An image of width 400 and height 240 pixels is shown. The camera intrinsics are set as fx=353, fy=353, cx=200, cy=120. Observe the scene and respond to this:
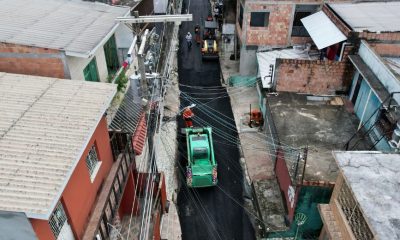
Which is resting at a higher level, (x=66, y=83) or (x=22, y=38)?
(x=22, y=38)

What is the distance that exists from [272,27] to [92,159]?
22154 millimetres

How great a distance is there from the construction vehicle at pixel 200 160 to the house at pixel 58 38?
7079mm

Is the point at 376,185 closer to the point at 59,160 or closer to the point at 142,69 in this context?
the point at 142,69

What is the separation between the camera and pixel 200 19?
1861 inches

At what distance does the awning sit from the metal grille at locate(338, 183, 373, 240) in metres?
14.6

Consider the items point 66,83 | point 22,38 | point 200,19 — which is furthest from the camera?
point 200,19

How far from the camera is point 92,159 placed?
44.5ft

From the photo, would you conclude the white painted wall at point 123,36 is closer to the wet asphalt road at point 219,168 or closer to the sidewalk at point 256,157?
the wet asphalt road at point 219,168

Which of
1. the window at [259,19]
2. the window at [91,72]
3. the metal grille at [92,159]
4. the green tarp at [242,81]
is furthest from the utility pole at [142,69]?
the green tarp at [242,81]

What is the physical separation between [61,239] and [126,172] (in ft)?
17.3

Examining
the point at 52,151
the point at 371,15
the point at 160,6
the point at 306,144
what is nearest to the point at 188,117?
the point at 306,144

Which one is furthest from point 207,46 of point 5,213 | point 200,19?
point 5,213

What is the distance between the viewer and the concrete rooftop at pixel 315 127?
18.4m

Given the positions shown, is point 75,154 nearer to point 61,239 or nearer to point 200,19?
point 61,239
